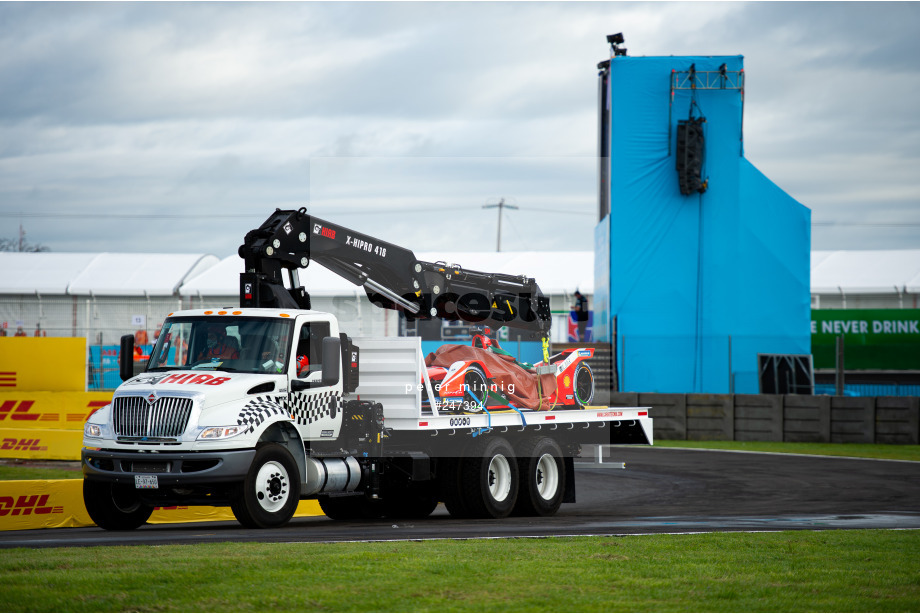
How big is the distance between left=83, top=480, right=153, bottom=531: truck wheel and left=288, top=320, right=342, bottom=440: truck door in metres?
1.98

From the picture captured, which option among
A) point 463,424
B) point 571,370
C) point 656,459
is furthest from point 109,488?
point 656,459

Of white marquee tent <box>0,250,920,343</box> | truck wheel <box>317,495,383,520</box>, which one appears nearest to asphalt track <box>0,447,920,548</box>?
truck wheel <box>317,495,383,520</box>

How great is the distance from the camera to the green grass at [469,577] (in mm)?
7145

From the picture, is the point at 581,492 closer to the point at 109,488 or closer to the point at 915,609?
the point at 109,488

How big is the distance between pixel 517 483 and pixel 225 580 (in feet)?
24.6

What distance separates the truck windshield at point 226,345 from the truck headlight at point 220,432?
90cm

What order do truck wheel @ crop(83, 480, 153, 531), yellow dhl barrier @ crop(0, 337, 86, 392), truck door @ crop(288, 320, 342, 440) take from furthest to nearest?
yellow dhl barrier @ crop(0, 337, 86, 392) → truck door @ crop(288, 320, 342, 440) → truck wheel @ crop(83, 480, 153, 531)

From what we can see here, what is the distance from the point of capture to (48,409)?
23594 millimetres

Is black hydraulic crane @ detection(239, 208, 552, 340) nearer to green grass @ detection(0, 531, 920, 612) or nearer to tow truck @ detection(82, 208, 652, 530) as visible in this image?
tow truck @ detection(82, 208, 652, 530)

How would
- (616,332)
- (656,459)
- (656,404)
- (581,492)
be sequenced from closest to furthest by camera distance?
1. (581,492)
2. (656,459)
3. (656,404)
4. (616,332)

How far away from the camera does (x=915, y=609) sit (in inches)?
285

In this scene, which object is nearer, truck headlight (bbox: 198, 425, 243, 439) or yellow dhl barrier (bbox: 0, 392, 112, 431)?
truck headlight (bbox: 198, 425, 243, 439)

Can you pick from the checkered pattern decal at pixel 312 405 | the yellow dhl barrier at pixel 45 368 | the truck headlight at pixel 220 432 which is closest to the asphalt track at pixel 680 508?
the truck headlight at pixel 220 432

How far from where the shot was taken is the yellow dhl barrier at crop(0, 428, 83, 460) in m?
22.5
